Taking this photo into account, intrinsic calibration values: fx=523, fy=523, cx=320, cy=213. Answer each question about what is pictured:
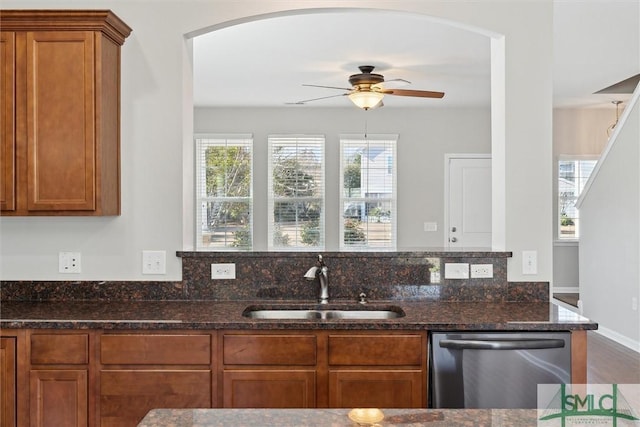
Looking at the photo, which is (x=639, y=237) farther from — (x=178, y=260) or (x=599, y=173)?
(x=178, y=260)

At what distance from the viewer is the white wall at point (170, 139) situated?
2646 millimetres

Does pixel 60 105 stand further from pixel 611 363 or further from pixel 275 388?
pixel 611 363

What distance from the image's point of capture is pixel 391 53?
15.3 feet

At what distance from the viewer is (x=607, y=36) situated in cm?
423

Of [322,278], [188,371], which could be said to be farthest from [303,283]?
[188,371]

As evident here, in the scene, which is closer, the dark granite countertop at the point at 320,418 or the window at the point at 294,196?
the dark granite countertop at the point at 320,418

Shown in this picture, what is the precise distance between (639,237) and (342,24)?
323 centimetres

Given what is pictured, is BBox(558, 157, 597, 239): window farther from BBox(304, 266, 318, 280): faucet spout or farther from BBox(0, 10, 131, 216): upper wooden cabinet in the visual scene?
BBox(0, 10, 131, 216): upper wooden cabinet

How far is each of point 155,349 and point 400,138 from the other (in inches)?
215

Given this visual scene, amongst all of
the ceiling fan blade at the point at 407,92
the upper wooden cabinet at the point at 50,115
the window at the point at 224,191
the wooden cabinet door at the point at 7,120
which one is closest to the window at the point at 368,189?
the window at the point at 224,191

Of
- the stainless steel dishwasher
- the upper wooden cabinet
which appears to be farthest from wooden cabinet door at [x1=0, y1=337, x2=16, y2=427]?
the stainless steel dishwasher

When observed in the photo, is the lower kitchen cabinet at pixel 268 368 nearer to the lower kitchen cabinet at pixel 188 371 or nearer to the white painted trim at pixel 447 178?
the lower kitchen cabinet at pixel 188 371

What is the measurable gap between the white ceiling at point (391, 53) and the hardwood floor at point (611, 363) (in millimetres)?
2678

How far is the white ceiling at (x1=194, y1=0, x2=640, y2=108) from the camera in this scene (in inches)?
153
